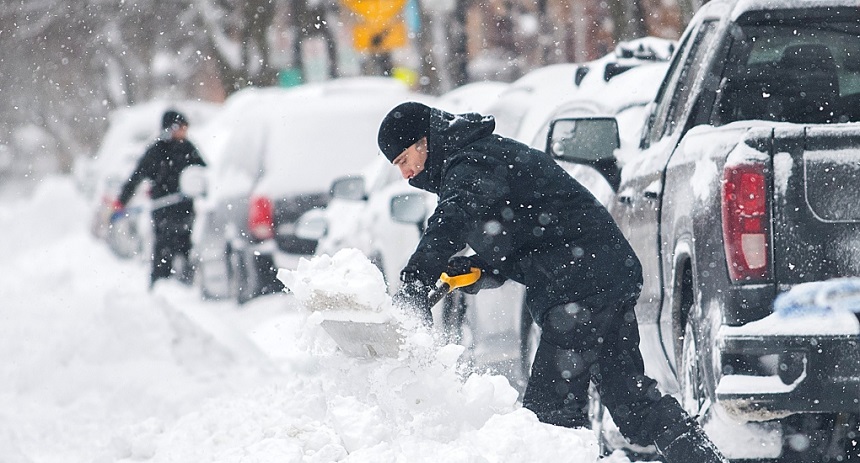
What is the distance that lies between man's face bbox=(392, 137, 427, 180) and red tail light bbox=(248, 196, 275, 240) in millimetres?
7786

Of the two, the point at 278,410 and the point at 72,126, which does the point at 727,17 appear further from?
the point at 72,126

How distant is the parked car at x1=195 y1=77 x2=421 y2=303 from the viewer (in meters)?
12.8

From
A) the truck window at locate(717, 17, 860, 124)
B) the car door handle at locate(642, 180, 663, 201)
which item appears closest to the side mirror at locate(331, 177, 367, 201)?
the car door handle at locate(642, 180, 663, 201)

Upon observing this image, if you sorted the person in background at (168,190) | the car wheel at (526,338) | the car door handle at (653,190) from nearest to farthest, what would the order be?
the car door handle at (653,190) → the car wheel at (526,338) → the person in background at (168,190)

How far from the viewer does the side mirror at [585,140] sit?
5914 millimetres

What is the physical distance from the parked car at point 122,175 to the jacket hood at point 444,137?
13.0 metres

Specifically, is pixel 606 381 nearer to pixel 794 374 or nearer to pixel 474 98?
pixel 794 374

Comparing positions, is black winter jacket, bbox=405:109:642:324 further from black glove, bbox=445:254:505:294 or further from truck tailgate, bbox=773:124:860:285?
truck tailgate, bbox=773:124:860:285

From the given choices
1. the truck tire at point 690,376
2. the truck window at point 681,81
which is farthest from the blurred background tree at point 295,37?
the truck tire at point 690,376

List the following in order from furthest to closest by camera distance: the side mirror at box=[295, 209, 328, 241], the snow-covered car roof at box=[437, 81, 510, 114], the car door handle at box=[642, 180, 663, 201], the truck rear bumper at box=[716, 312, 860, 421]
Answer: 1. the side mirror at box=[295, 209, 328, 241]
2. the snow-covered car roof at box=[437, 81, 510, 114]
3. the car door handle at box=[642, 180, 663, 201]
4. the truck rear bumper at box=[716, 312, 860, 421]

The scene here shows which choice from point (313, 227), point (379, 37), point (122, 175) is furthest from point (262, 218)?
point (379, 37)

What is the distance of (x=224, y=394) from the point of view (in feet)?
28.1

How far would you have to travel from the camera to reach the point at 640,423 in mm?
5172

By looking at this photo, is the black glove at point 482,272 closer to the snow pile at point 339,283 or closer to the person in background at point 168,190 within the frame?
the snow pile at point 339,283
